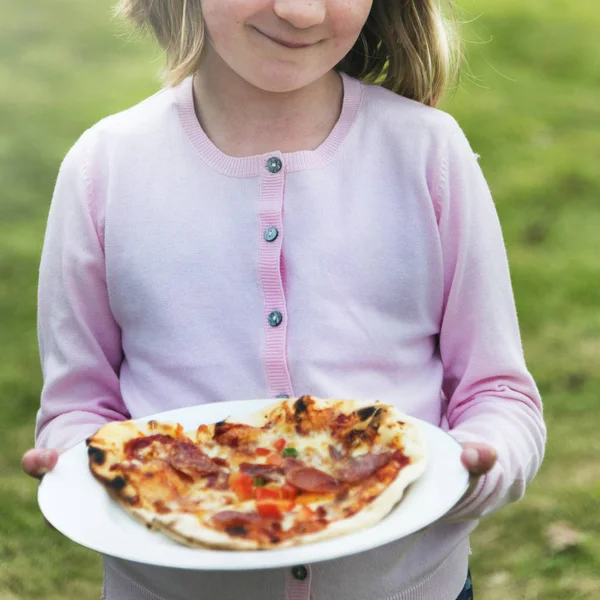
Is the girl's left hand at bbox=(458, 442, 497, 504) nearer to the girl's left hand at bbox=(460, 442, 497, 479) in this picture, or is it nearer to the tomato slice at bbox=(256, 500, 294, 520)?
the girl's left hand at bbox=(460, 442, 497, 479)

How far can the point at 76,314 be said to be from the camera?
167cm

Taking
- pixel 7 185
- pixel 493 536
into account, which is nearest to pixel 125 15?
pixel 493 536

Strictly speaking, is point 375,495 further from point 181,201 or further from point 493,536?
point 493,536

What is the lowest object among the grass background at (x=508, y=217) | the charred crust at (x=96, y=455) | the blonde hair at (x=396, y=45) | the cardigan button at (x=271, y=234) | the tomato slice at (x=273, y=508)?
the grass background at (x=508, y=217)

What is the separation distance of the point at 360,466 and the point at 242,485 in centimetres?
14

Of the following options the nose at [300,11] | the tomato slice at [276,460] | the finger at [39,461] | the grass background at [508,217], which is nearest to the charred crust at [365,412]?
the tomato slice at [276,460]

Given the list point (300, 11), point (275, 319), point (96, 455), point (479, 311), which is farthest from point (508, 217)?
point (96, 455)

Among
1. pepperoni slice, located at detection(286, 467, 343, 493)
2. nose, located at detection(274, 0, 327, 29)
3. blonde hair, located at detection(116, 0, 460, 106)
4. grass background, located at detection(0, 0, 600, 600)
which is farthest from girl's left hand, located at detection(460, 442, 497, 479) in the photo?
grass background, located at detection(0, 0, 600, 600)

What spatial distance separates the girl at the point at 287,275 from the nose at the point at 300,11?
0.26ft

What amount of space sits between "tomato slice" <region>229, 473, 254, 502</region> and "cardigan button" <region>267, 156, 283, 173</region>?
0.46m

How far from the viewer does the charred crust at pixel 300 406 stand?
1413 millimetres

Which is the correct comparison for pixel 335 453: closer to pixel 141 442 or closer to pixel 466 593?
pixel 141 442

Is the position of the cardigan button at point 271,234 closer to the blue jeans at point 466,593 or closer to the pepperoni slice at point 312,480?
the pepperoni slice at point 312,480

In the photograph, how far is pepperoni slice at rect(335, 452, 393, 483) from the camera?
52.4 inches
